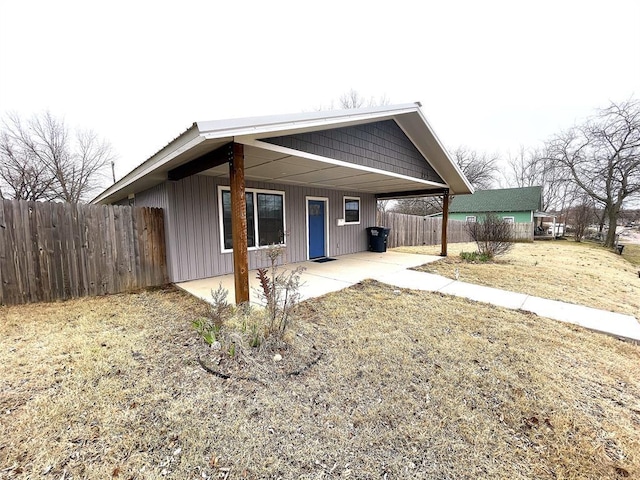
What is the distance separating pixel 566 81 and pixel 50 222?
21367mm

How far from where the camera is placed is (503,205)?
23.4 m

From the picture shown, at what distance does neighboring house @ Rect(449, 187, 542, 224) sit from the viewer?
2188cm

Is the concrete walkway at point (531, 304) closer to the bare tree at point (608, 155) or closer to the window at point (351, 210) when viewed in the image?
the window at point (351, 210)

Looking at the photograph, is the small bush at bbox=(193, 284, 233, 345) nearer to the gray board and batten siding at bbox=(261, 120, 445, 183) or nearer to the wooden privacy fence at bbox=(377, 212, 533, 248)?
the gray board and batten siding at bbox=(261, 120, 445, 183)

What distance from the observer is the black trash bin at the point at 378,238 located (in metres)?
10.5

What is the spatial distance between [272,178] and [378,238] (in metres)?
5.46

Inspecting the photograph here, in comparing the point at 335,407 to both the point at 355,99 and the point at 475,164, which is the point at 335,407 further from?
the point at 475,164

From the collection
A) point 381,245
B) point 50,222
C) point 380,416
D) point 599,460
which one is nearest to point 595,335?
point 599,460

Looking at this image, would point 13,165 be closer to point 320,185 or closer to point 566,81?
point 320,185

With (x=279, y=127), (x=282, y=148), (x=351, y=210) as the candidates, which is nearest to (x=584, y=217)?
(x=351, y=210)

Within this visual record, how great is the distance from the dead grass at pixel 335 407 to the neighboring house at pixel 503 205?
67.5ft

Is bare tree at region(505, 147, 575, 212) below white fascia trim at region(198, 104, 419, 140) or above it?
above

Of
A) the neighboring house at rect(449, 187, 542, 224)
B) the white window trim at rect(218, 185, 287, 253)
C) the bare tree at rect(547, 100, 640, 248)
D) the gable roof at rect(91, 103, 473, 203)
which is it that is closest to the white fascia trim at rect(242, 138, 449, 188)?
the gable roof at rect(91, 103, 473, 203)

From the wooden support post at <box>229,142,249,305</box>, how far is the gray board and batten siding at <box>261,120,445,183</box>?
1.94ft
